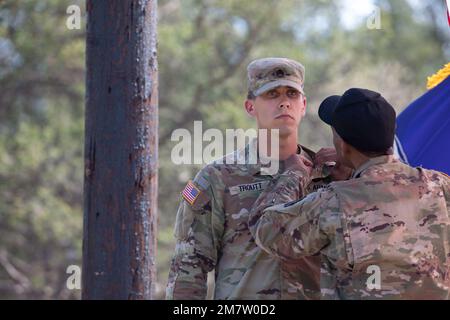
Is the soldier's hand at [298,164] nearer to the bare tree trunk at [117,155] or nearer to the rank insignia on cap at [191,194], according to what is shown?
the rank insignia on cap at [191,194]

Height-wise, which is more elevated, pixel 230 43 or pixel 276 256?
pixel 230 43

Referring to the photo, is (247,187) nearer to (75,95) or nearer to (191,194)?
(191,194)

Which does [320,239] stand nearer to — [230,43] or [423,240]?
[423,240]

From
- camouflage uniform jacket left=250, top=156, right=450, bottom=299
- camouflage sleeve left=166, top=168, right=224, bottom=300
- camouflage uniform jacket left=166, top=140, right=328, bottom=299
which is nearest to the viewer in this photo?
camouflage uniform jacket left=250, top=156, right=450, bottom=299

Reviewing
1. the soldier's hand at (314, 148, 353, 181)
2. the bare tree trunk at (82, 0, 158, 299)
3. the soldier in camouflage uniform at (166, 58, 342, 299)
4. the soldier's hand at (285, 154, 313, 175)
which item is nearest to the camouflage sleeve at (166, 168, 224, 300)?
the soldier in camouflage uniform at (166, 58, 342, 299)

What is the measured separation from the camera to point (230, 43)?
1627cm

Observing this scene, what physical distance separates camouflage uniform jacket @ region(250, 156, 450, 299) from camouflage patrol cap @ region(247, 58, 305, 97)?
0.67 metres

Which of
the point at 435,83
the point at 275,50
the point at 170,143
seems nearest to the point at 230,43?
the point at 275,50

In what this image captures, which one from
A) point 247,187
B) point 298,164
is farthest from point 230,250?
point 298,164

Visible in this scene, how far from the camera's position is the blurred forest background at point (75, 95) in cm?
1490

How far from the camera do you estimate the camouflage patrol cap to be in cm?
390

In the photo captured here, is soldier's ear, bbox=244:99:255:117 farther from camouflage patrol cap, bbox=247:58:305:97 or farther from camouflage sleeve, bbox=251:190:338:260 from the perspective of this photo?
camouflage sleeve, bbox=251:190:338:260

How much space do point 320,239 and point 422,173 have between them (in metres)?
0.49
